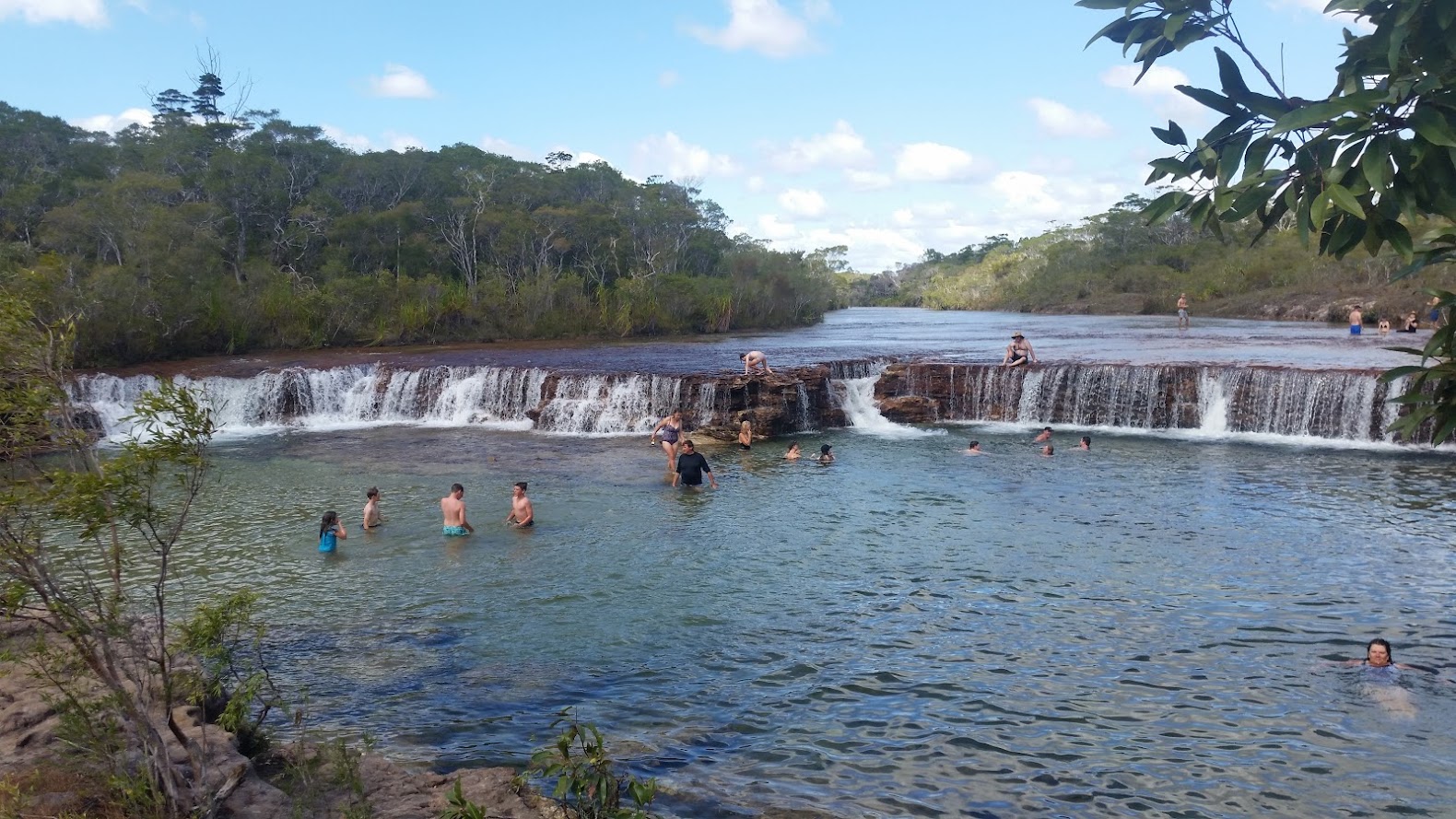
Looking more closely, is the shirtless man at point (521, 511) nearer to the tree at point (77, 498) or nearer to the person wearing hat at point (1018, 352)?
the tree at point (77, 498)

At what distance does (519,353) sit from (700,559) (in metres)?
23.0

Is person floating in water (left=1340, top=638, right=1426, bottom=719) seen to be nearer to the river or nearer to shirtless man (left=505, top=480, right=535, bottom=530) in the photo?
the river

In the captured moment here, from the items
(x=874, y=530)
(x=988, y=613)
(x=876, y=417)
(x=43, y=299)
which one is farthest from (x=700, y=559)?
(x=876, y=417)

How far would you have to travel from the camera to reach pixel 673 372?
26141 mm

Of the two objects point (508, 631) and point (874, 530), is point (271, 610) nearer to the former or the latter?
point (508, 631)

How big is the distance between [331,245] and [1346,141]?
47671mm

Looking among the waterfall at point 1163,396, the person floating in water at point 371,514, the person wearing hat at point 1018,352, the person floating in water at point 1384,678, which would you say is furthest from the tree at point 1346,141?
the person wearing hat at point 1018,352

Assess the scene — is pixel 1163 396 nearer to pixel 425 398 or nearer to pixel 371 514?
pixel 371 514

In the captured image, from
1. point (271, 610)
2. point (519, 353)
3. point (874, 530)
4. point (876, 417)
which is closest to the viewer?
point (271, 610)

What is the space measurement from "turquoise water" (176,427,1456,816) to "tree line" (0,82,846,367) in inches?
763

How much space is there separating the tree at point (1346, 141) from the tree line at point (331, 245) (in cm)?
3049

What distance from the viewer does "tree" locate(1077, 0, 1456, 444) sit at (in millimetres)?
2471

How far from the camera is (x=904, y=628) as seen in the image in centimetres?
966

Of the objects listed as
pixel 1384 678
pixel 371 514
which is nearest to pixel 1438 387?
pixel 1384 678
